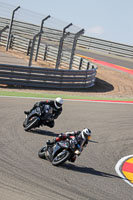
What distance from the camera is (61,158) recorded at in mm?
8867

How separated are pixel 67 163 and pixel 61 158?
2.23ft

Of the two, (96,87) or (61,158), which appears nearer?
(61,158)

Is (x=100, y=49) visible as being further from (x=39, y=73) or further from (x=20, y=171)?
(x=20, y=171)

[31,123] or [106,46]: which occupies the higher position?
[31,123]

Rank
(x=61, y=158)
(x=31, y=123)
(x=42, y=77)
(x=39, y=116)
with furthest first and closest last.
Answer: (x=42, y=77)
(x=31, y=123)
(x=39, y=116)
(x=61, y=158)

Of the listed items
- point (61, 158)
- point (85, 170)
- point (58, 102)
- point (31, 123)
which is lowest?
point (31, 123)

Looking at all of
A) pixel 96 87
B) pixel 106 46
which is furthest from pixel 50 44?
pixel 106 46

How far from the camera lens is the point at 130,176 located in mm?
9664

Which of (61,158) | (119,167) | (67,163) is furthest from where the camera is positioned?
(119,167)

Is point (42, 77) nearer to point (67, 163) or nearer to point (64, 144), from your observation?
point (67, 163)

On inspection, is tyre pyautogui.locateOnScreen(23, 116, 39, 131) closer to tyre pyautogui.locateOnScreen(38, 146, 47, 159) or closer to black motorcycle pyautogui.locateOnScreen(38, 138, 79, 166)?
tyre pyautogui.locateOnScreen(38, 146, 47, 159)

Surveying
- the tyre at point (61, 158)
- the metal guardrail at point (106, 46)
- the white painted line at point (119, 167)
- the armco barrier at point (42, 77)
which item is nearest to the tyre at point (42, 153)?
the tyre at point (61, 158)

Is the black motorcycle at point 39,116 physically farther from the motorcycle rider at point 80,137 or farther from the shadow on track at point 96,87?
the shadow on track at point 96,87

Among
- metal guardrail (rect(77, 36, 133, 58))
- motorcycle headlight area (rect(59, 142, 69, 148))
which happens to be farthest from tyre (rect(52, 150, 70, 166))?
metal guardrail (rect(77, 36, 133, 58))
